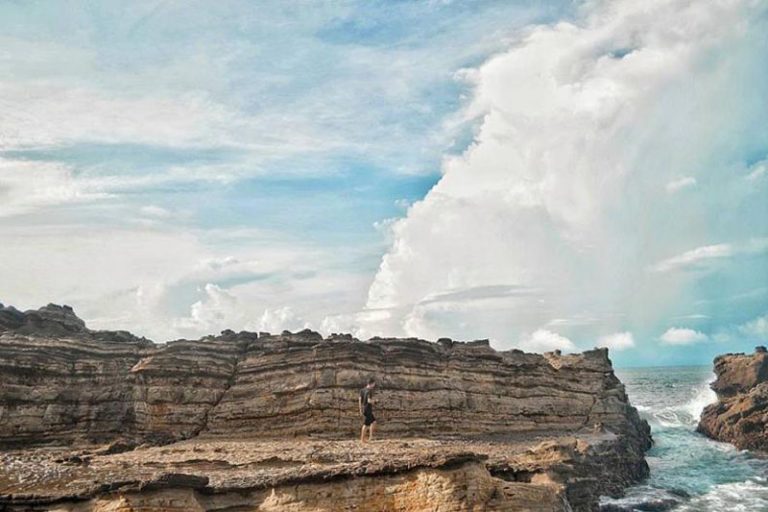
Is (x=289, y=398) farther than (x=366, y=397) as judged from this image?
Yes

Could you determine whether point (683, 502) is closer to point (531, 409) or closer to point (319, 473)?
point (531, 409)

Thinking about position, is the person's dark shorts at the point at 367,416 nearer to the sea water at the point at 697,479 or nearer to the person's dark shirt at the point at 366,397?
the person's dark shirt at the point at 366,397

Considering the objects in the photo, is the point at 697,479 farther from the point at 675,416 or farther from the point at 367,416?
the point at 675,416

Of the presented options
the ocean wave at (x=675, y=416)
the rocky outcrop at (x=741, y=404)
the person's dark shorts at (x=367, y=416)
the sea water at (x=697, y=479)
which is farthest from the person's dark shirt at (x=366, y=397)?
the ocean wave at (x=675, y=416)

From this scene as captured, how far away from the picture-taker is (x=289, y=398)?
30656 mm

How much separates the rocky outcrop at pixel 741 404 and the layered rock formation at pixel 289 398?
14.8 m

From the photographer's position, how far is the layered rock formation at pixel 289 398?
1082 inches

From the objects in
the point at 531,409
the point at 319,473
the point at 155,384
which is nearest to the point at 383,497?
the point at 319,473

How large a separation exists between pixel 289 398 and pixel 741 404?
38.7 metres

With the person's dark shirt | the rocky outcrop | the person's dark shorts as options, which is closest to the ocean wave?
the rocky outcrop

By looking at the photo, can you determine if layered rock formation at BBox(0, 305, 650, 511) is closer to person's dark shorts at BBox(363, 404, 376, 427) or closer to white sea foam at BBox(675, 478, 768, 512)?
person's dark shorts at BBox(363, 404, 376, 427)

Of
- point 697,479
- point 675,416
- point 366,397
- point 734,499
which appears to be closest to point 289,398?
point 366,397

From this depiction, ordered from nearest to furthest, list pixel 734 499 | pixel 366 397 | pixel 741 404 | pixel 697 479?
pixel 366 397, pixel 734 499, pixel 697 479, pixel 741 404

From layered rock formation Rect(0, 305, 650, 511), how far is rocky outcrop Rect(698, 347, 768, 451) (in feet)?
48.5
